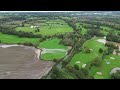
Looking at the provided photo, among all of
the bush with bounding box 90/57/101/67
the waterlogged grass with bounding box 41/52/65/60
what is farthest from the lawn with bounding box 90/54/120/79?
the waterlogged grass with bounding box 41/52/65/60

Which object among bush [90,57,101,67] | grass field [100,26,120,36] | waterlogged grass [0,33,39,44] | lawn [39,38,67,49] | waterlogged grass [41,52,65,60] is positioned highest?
grass field [100,26,120,36]

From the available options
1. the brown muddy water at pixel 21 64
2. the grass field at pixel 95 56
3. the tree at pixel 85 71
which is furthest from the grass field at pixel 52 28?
the tree at pixel 85 71

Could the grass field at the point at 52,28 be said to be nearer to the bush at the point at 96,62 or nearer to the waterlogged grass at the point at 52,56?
the waterlogged grass at the point at 52,56

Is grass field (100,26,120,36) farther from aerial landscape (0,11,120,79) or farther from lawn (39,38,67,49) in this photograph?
lawn (39,38,67,49)

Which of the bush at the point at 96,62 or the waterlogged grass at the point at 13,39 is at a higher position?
the waterlogged grass at the point at 13,39

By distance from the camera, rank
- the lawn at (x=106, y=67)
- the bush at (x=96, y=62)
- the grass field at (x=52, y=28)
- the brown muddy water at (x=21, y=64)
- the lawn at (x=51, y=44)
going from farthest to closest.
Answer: the grass field at (x=52, y=28), the lawn at (x=51, y=44), the bush at (x=96, y=62), the brown muddy water at (x=21, y=64), the lawn at (x=106, y=67)
